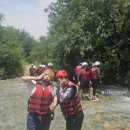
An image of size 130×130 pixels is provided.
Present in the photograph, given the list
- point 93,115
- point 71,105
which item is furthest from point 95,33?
point 71,105

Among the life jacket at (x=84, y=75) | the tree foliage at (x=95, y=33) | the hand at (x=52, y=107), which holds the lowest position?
the hand at (x=52, y=107)

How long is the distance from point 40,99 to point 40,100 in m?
0.03

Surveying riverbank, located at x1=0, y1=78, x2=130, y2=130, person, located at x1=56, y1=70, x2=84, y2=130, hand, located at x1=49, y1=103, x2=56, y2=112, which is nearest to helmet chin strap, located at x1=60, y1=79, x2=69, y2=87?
person, located at x1=56, y1=70, x2=84, y2=130

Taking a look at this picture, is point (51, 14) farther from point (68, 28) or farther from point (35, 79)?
point (35, 79)

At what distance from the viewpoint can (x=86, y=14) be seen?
2594 centimetres

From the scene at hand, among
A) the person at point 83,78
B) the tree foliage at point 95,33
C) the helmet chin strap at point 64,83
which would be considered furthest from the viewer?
the tree foliage at point 95,33

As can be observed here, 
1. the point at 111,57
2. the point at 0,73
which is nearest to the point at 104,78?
the point at 111,57

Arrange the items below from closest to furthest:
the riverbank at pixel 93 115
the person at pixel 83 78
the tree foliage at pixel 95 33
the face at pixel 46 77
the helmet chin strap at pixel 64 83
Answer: the face at pixel 46 77
the helmet chin strap at pixel 64 83
the riverbank at pixel 93 115
the person at pixel 83 78
the tree foliage at pixel 95 33

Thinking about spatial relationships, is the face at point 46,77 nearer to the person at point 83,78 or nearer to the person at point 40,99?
the person at point 40,99

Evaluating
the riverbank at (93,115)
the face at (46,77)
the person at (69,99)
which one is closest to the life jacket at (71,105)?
the person at (69,99)

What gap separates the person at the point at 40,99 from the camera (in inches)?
316

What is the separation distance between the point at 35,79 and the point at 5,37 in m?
42.7

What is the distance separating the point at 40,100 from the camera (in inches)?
317

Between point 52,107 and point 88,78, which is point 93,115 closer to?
point 88,78
